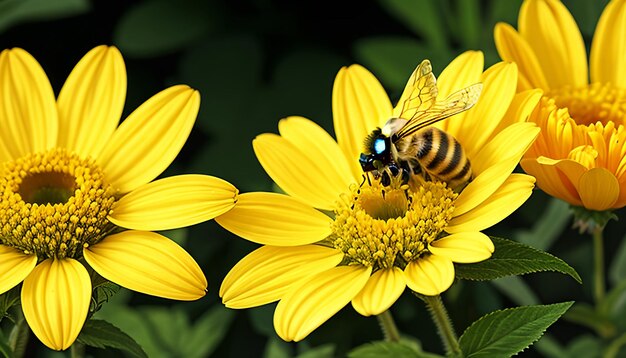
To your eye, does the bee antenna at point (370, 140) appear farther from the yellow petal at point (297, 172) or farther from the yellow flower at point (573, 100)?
the yellow flower at point (573, 100)

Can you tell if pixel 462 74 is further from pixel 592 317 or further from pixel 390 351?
pixel 592 317

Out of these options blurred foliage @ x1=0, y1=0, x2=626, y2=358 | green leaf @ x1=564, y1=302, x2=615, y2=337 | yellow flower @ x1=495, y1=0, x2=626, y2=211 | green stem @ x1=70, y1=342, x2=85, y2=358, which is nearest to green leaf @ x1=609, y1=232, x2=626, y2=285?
blurred foliage @ x1=0, y1=0, x2=626, y2=358

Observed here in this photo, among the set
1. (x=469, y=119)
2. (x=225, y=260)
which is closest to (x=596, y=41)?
(x=469, y=119)

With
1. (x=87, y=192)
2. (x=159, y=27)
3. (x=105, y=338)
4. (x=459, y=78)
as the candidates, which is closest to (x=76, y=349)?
(x=105, y=338)

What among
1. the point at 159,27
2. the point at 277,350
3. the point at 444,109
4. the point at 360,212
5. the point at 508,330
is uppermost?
the point at 159,27

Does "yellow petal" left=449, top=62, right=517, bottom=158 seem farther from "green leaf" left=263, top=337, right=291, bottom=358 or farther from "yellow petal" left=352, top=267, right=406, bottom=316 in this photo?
"green leaf" left=263, top=337, right=291, bottom=358

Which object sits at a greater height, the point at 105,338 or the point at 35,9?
the point at 35,9

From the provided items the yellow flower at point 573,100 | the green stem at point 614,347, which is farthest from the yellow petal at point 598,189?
the green stem at point 614,347
